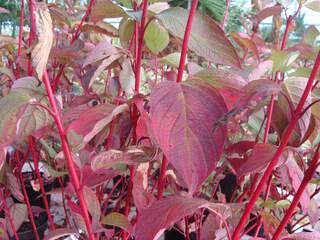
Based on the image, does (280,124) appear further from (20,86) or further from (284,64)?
(20,86)

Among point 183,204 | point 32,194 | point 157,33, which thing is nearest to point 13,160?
point 32,194

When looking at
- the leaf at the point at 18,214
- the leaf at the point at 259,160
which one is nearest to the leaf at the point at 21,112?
the leaf at the point at 259,160

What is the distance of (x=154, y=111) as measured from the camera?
32 cm

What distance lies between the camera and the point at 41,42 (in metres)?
0.28

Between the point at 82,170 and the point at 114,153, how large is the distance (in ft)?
0.32

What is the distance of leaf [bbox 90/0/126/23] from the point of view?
0.45 m

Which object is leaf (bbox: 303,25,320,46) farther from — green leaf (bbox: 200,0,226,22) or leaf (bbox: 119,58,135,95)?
green leaf (bbox: 200,0,226,22)

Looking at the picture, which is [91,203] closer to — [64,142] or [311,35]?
[64,142]

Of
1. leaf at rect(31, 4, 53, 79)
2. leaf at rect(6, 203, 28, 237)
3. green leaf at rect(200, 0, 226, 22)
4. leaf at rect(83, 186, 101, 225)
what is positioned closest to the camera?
leaf at rect(31, 4, 53, 79)

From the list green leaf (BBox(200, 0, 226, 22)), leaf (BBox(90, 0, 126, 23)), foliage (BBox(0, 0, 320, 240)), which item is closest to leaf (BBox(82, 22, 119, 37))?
foliage (BBox(0, 0, 320, 240))

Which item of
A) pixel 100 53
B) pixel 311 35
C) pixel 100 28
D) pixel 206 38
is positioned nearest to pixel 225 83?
pixel 206 38

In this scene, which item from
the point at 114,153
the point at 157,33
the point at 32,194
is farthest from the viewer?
the point at 32,194

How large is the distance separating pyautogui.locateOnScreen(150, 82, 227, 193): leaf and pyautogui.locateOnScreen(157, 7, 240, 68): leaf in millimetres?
38

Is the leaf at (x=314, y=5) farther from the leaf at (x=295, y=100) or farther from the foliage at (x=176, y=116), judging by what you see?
the leaf at (x=295, y=100)
